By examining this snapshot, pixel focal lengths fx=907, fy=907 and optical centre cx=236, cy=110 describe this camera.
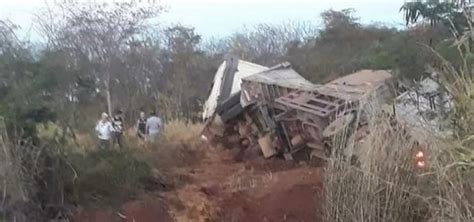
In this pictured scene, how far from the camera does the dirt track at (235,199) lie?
8266mm

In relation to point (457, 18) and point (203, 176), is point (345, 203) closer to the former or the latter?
point (457, 18)

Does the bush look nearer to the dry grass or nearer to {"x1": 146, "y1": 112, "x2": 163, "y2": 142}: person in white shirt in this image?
the dry grass

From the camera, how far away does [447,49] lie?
8008mm

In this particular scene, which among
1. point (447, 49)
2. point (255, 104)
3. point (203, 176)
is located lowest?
point (203, 176)

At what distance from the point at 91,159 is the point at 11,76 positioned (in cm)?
111

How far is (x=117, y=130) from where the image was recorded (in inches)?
451

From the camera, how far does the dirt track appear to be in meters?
Result: 8.27

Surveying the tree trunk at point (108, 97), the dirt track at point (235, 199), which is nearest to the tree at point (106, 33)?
the tree trunk at point (108, 97)

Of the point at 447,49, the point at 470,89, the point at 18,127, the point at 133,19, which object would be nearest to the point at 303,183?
the point at 447,49

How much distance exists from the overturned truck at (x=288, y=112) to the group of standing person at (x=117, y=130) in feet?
2.61

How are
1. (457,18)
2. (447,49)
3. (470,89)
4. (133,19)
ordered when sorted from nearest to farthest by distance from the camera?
(470,89) < (447,49) < (457,18) < (133,19)

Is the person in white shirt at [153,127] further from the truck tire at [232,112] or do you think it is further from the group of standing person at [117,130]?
the truck tire at [232,112]

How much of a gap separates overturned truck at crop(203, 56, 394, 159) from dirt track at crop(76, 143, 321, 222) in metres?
0.52

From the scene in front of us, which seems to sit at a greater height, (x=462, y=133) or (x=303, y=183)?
(x=462, y=133)
